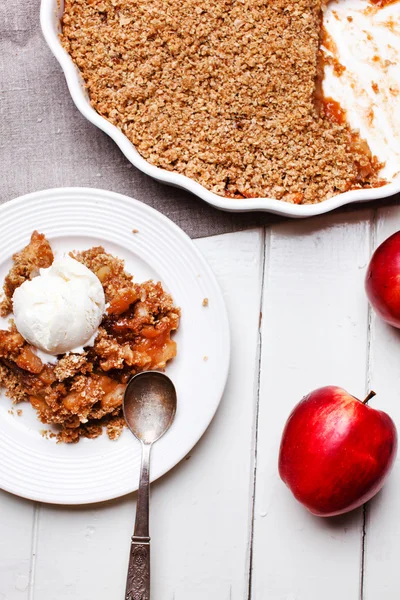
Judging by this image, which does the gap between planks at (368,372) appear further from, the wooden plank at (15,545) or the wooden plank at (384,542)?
the wooden plank at (15,545)

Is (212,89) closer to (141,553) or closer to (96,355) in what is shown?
Result: (96,355)

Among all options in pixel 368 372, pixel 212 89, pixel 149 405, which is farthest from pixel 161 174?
pixel 368 372

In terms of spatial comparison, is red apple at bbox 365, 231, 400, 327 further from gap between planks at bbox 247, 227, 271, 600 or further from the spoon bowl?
the spoon bowl

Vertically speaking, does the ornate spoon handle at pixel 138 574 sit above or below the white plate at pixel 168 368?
below

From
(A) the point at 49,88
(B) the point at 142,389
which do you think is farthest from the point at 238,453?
(A) the point at 49,88

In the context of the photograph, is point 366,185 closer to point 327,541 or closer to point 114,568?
point 327,541

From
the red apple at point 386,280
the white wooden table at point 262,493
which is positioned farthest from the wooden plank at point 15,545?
the red apple at point 386,280
